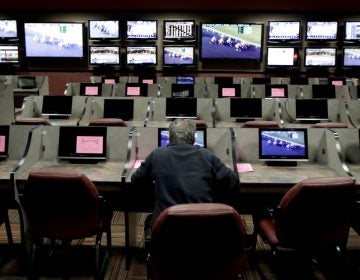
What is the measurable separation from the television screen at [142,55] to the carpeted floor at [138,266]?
757 centimetres

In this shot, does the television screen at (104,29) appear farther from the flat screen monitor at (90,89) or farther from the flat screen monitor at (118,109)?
the flat screen monitor at (118,109)

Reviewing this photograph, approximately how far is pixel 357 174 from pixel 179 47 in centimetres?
779

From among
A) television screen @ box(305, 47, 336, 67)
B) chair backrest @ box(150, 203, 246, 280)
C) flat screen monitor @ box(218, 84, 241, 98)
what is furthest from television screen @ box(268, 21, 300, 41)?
chair backrest @ box(150, 203, 246, 280)

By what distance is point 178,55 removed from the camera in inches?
412

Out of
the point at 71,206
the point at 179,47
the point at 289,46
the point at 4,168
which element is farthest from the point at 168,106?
the point at 289,46

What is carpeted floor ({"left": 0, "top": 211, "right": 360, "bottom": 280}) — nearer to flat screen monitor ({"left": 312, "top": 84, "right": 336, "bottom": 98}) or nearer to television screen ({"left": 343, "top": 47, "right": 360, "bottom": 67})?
flat screen monitor ({"left": 312, "top": 84, "right": 336, "bottom": 98})

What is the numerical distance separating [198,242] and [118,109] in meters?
3.89

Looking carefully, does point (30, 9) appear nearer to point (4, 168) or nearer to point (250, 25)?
point (250, 25)

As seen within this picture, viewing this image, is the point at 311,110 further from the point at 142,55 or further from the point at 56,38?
the point at 56,38

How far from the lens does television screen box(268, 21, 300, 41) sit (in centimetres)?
1020

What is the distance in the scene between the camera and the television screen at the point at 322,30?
10.2m

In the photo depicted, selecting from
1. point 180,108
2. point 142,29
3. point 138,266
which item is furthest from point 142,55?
point 138,266

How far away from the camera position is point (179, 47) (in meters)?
10.4

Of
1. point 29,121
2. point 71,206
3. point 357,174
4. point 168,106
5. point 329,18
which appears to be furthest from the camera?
point 329,18
